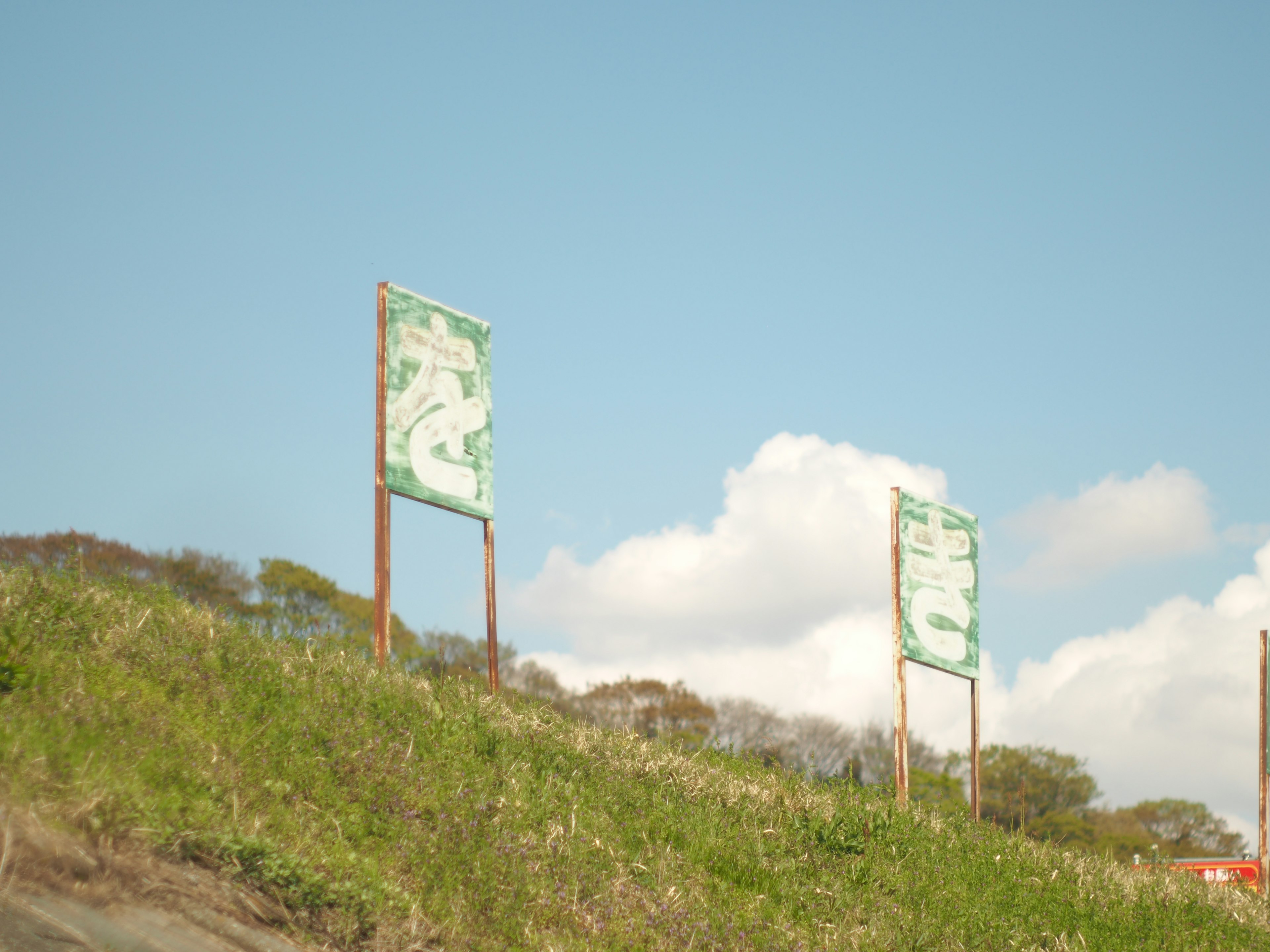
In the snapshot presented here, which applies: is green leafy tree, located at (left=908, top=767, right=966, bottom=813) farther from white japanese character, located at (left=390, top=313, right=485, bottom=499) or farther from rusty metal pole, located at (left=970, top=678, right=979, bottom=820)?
white japanese character, located at (left=390, top=313, right=485, bottom=499)

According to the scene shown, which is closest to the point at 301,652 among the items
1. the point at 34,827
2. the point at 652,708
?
the point at 34,827

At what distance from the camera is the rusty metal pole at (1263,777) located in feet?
68.0

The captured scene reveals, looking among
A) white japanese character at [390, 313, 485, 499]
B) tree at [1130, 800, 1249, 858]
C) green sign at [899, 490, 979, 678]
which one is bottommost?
tree at [1130, 800, 1249, 858]

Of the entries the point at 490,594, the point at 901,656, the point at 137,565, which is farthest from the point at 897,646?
the point at 137,565

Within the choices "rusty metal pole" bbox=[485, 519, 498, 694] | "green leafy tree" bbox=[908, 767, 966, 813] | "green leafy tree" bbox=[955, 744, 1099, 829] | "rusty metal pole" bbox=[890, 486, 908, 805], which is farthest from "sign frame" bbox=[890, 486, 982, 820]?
"green leafy tree" bbox=[955, 744, 1099, 829]

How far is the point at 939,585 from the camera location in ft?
54.1

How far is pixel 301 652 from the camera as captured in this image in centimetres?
1020

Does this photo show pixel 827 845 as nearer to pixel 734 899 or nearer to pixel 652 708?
pixel 734 899

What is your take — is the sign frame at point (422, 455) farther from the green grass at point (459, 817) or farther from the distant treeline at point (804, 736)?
the distant treeline at point (804, 736)

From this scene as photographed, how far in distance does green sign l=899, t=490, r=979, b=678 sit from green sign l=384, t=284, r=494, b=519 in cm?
632

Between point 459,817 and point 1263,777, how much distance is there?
19.9m

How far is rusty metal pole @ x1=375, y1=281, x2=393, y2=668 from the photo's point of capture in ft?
39.0

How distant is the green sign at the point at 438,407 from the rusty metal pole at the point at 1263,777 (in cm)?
1649

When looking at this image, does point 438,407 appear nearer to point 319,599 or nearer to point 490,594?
point 490,594
